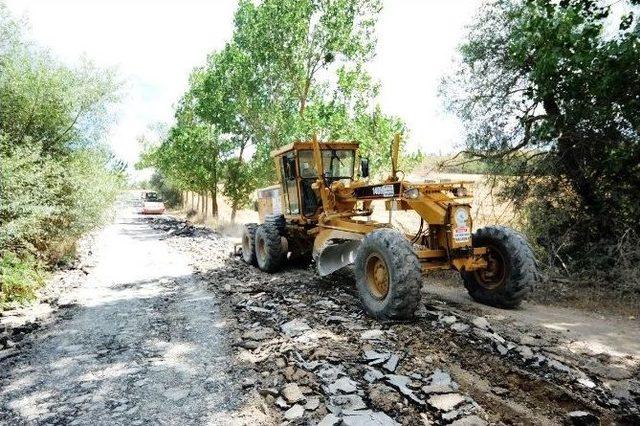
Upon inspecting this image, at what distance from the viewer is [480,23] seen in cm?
1061

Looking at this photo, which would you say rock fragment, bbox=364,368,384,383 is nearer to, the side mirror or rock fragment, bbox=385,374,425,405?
rock fragment, bbox=385,374,425,405

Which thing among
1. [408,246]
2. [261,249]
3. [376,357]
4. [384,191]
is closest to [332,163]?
[384,191]

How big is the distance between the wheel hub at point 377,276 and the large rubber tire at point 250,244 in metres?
4.93

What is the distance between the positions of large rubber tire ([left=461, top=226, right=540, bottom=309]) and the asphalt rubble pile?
834 mm

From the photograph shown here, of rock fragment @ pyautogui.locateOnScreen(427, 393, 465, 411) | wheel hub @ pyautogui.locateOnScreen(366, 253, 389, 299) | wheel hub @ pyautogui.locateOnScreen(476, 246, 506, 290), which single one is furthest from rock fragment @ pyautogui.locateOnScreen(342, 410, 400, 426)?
wheel hub @ pyautogui.locateOnScreen(476, 246, 506, 290)

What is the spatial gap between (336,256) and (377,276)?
4.67 ft

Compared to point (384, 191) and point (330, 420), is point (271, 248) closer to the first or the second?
point (384, 191)

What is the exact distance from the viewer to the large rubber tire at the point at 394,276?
5.44 metres

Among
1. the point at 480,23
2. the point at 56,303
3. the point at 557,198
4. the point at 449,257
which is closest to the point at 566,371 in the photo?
the point at 449,257

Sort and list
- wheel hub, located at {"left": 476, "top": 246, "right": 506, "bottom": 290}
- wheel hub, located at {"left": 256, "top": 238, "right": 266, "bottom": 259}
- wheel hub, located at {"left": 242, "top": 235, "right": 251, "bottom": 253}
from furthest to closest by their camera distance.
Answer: wheel hub, located at {"left": 242, "top": 235, "right": 251, "bottom": 253}
wheel hub, located at {"left": 256, "top": 238, "right": 266, "bottom": 259}
wheel hub, located at {"left": 476, "top": 246, "right": 506, "bottom": 290}

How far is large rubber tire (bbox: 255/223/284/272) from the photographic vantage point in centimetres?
950

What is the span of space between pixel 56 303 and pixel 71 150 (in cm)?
636

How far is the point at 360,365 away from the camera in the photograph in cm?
446

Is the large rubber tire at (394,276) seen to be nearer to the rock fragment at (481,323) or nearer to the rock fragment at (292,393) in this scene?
the rock fragment at (481,323)
